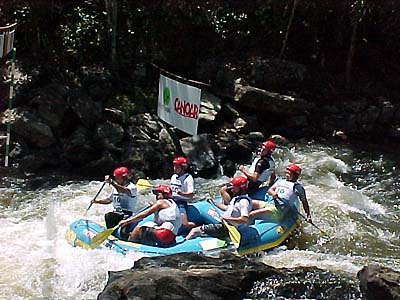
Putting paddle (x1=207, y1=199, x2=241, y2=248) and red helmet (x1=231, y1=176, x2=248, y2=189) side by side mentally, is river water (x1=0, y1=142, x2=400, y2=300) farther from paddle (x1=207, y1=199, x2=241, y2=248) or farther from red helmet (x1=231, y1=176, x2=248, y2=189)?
red helmet (x1=231, y1=176, x2=248, y2=189)

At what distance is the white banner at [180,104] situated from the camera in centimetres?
1198

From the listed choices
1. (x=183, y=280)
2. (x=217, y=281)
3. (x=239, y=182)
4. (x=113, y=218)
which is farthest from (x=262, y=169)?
(x=183, y=280)

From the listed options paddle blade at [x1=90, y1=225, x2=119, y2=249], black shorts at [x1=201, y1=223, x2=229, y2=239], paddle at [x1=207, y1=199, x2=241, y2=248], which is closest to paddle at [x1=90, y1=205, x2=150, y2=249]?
paddle blade at [x1=90, y1=225, x2=119, y2=249]

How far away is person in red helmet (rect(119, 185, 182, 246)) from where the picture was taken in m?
9.18

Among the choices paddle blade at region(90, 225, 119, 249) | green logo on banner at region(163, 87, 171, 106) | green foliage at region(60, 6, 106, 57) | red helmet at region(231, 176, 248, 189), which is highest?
green foliage at region(60, 6, 106, 57)

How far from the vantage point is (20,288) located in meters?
8.43

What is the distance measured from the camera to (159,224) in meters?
9.34

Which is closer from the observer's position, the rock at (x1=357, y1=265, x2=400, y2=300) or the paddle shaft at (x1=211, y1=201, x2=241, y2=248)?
the rock at (x1=357, y1=265, x2=400, y2=300)

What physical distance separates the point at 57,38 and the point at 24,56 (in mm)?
1032

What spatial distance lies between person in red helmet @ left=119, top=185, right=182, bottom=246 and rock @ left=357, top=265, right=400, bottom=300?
9.27ft

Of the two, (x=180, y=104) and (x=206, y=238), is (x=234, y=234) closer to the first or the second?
(x=206, y=238)

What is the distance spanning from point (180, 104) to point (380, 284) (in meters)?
6.12

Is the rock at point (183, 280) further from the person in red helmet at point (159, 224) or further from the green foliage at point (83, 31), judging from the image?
the green foliage at point (83, 31)

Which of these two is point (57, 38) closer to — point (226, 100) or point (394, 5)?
point (226, 100)
